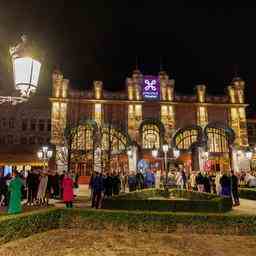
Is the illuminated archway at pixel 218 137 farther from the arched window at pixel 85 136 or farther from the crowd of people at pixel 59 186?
the crowd of people at pixel 59 186

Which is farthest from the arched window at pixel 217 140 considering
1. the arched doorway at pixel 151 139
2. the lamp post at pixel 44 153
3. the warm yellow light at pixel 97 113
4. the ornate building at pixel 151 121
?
the lamp post at pixel 44 153

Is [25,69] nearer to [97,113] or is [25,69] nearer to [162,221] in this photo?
[162,221]

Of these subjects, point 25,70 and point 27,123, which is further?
point 27,123

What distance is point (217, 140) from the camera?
41.4 meters

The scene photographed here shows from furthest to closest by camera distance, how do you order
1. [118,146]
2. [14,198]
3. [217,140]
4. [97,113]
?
[217,140], [97,113], [118,146], [14,198]

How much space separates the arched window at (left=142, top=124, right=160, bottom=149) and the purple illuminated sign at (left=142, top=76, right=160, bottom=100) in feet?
14.7

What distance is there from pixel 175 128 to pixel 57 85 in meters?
18.8

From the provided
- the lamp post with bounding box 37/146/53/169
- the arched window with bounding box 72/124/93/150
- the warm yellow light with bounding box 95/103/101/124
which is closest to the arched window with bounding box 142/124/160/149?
the warm yellow light with bounding box 95/103/101/124

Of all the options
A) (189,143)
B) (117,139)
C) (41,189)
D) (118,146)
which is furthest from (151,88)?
(41,189)

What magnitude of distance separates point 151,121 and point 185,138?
19.2ft

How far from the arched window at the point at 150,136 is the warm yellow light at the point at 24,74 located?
3504cm

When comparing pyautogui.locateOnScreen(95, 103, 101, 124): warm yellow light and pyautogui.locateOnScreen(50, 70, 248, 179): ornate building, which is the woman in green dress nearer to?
pyautogui.locateOnScreen(50, 70, 248, 179): ornate building

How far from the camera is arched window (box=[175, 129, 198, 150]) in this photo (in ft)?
135

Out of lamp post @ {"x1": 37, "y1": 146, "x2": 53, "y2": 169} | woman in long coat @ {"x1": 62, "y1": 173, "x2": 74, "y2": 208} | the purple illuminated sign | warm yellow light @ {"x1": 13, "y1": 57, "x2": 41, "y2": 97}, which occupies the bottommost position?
woman in long coat @ {"x1": 62, "y1": 173, "x2": 74, "y2": 208}
